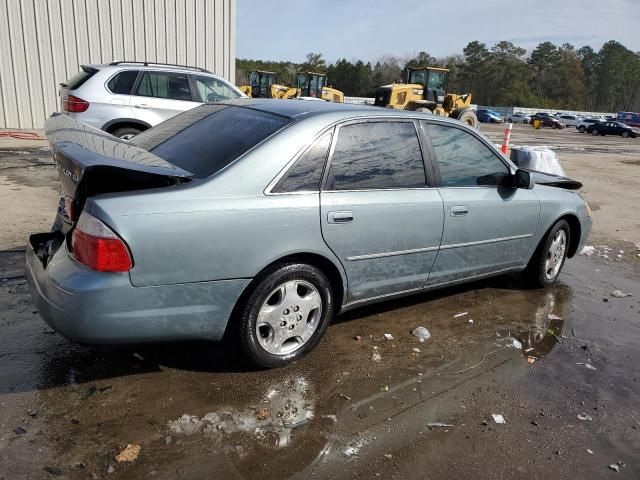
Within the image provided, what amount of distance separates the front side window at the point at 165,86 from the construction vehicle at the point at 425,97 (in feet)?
46.5

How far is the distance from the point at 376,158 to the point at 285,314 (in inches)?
48.5

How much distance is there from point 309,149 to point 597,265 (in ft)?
14.3

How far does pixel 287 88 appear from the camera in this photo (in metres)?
26.9

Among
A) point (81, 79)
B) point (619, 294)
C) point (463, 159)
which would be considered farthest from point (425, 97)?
point (463, 159)

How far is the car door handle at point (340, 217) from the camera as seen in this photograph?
3113mm

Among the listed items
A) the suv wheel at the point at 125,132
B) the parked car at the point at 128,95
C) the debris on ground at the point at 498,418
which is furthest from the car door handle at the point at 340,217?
the suv wheel at the point at 125,132

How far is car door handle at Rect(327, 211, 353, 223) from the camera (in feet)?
10.2

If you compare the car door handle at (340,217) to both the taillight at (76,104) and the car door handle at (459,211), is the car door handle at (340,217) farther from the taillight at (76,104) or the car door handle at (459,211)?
the taillight at (76,104)

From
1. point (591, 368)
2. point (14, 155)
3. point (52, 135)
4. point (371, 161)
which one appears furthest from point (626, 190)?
point (14, 155)

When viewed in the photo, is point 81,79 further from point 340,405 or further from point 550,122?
point 550,122

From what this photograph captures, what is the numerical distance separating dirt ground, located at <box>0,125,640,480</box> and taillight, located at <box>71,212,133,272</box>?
2.66 ft

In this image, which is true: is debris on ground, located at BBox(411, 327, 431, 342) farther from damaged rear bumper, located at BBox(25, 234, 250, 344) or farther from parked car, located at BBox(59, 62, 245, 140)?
parked car, located at BBox(59, 62, 245, 140)

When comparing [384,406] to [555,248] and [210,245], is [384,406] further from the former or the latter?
[555,248]

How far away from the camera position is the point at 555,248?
16.1 ft
